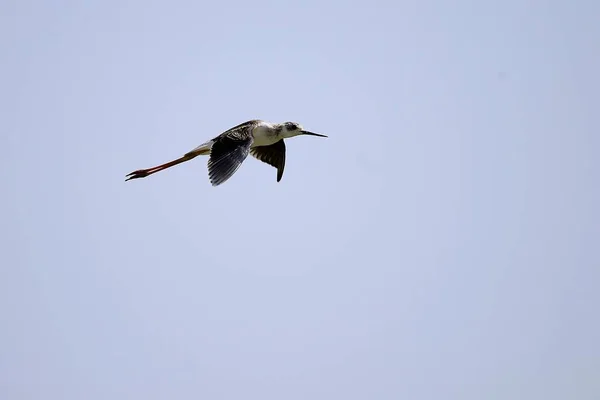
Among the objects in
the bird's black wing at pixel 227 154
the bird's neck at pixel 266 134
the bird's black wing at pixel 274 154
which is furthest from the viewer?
the bird's black wing at pixel 274 154

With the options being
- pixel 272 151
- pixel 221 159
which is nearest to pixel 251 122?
pixel 272 151

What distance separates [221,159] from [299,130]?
325 centimetres

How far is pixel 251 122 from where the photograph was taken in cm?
2147

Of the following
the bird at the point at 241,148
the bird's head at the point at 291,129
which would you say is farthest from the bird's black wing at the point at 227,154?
the bird's head at the point at 291,129

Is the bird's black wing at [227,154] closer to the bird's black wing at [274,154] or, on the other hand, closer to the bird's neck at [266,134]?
the bird's neck at [266,134]

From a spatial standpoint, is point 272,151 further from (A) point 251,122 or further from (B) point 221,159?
(B) point 221,159

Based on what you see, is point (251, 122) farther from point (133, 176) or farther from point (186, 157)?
point (133, 176)

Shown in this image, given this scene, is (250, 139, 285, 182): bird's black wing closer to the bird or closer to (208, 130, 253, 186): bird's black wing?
the bird

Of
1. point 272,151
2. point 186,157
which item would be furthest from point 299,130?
point 186,157

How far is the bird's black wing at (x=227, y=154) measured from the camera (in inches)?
720

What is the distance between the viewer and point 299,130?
71.1 ft

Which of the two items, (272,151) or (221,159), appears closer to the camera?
(221,159)

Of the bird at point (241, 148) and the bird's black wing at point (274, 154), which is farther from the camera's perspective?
the bird's black wing at point (274, 154)

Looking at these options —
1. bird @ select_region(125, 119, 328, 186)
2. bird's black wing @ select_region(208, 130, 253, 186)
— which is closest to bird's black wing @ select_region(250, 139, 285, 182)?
bird @ select_region(125, 119, 328, 186)
